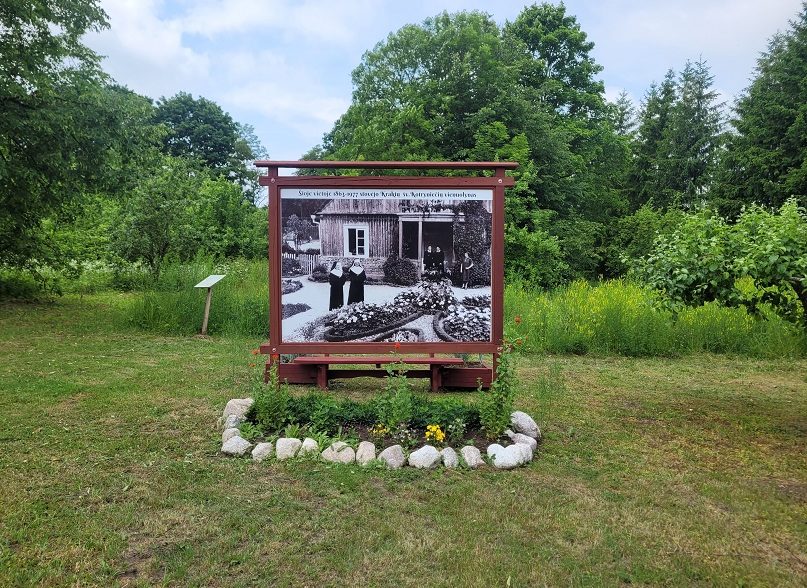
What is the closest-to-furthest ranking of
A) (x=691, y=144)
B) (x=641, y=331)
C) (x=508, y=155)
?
(x=641, y=331), (x=508, y=155), (x=691, y=144)

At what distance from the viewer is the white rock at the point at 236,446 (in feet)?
16.0

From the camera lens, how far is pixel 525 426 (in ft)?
17.8

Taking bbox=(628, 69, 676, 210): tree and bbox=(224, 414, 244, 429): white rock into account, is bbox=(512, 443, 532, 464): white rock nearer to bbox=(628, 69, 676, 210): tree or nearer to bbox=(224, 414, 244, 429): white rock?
bbox=(224, 414, 244, 429): white rock

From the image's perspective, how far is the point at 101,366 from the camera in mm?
8516

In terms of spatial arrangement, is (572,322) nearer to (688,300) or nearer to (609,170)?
(688,300)

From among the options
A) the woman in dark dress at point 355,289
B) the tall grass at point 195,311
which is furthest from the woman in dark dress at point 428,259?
the tall grass at point 195,311

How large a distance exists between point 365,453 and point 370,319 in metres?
2.58

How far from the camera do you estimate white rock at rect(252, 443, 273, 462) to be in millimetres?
4781

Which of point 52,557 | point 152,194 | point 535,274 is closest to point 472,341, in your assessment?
point 52,557

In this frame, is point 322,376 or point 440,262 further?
point 322,376

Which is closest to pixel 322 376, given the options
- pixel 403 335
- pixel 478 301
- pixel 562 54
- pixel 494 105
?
pixel 403 335

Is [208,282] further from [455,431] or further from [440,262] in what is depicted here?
[455,431]

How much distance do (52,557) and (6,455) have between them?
199 centimetres

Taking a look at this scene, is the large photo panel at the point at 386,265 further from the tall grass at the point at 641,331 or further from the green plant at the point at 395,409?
the tall grass at the point at 641,331
